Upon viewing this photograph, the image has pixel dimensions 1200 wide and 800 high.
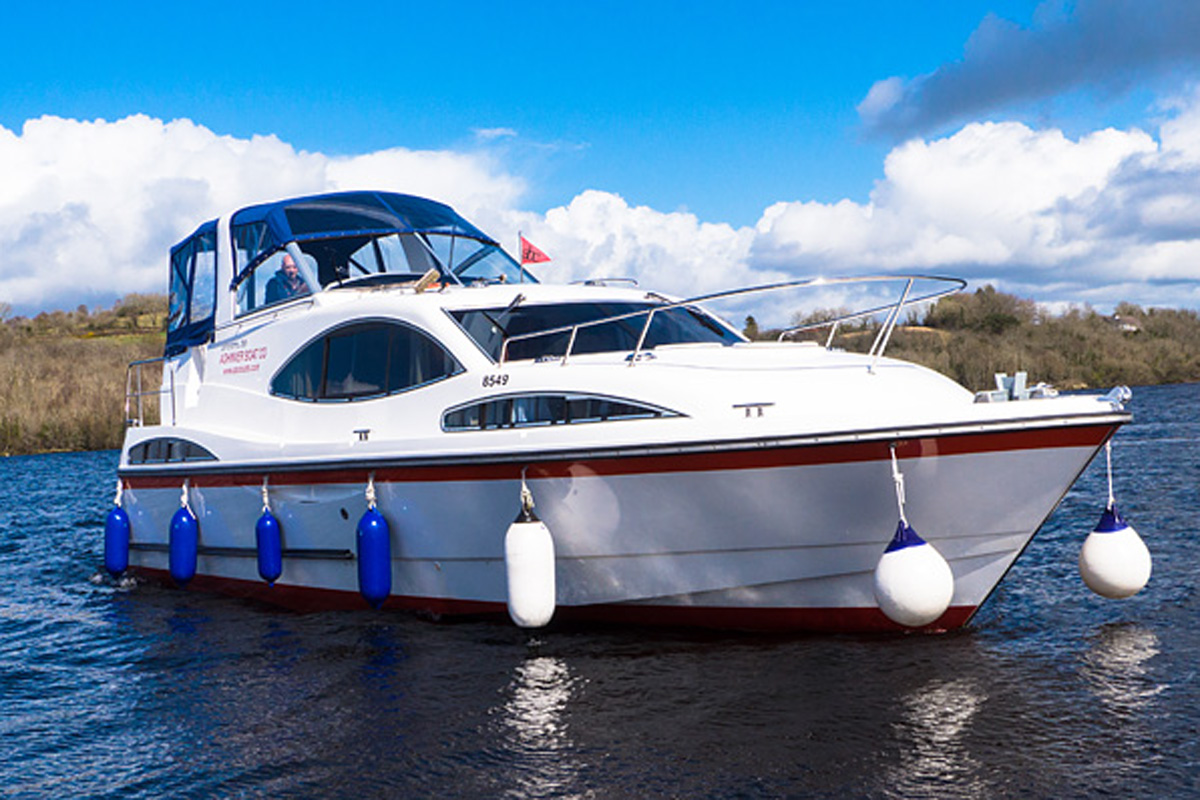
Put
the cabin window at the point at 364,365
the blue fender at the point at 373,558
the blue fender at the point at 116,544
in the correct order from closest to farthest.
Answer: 1. the blue fender at the point at 373,558
2. the cabin window at the point at 364,365
3. the blue fender at the point at 116,544

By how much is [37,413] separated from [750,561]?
51.1 metres

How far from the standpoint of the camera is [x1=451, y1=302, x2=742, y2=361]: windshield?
743 centimetres

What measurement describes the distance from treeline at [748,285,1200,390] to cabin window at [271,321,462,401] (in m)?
48.3

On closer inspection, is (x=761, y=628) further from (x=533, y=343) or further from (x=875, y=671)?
(x=533, y=343)

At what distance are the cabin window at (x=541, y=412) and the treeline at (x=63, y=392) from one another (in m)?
36.3

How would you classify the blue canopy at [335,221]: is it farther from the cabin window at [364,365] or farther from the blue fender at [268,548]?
the blue fender at [268,548]

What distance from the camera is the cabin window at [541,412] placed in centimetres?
647

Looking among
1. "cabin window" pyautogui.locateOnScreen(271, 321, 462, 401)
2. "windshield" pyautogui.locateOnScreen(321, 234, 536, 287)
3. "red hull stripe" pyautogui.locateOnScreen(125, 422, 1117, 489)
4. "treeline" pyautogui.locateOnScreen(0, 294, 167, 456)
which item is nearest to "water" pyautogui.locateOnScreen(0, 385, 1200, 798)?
"red hull stripe" pyautogui.locateOnScreen(125, 422, 1117, 489)

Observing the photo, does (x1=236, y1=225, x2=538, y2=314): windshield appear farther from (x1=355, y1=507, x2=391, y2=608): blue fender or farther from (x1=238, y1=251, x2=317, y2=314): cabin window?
(x1=355, y1=507, x2=391, y2=608): blue fender

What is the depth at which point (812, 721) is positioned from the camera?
5.44m

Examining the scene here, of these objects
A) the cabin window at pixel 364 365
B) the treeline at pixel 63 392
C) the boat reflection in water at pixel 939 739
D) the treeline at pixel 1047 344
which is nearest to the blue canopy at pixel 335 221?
the cabin window at pixel 364 365

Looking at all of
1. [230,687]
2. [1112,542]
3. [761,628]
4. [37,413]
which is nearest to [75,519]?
[230,687]

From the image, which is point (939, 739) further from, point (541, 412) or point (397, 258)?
point (397, 258)

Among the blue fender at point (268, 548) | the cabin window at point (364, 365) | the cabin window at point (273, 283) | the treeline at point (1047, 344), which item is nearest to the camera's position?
the cabin window at point (364, 365)
